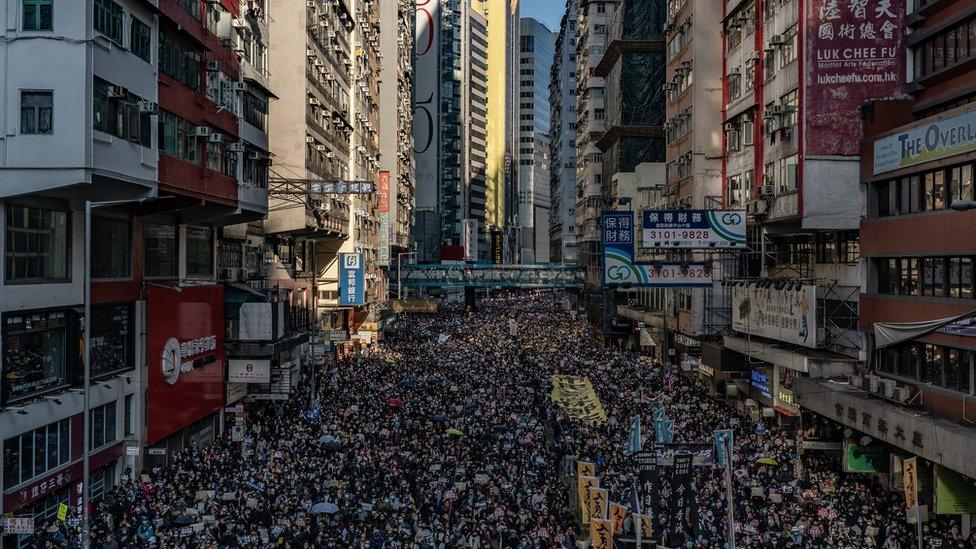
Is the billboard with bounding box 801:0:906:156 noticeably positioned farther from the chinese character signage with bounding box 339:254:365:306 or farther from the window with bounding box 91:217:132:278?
the chinese character signage with bounding box 339:254:365:306

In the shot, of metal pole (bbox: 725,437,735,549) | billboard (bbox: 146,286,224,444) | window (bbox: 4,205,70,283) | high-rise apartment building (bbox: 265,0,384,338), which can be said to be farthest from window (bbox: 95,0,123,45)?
metal pole (bbox: 725,437,735,549)

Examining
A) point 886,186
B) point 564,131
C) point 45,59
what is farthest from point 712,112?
point 564,131

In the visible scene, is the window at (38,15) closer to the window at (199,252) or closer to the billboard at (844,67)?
the window at (199,252)

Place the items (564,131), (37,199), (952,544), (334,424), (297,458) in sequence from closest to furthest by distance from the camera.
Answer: (952,544) < (37,199) < (297,458) < (334,424) < (564,131)

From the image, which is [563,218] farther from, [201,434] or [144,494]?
[144,494]

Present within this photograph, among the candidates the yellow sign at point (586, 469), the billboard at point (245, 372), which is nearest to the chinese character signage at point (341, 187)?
the billboard at point (245, 372)

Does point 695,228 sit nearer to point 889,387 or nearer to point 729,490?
point 889,387
